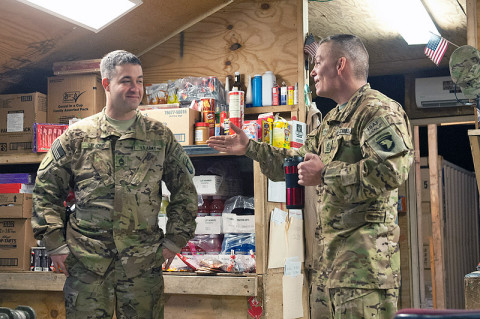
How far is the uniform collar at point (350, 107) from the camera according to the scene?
2.74 m

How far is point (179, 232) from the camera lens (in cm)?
321

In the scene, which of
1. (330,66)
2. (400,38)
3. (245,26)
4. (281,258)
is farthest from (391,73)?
(330,66)

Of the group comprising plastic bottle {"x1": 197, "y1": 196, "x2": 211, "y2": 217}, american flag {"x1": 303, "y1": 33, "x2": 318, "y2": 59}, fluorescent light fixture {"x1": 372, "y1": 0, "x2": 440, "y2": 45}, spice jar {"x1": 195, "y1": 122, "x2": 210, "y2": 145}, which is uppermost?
fluorescent light fixture {"x1": 372, "y1": 0, "x2": 440, "y2": 45}

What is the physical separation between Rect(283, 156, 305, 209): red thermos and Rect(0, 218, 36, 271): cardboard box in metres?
2.50

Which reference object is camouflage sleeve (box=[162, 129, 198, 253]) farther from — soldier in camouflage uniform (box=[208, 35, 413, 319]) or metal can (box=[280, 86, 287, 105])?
metal can (box=[280, 86, 287, 105])

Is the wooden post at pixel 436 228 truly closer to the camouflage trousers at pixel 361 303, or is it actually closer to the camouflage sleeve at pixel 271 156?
the camouflage sleeve at pixel 271 156

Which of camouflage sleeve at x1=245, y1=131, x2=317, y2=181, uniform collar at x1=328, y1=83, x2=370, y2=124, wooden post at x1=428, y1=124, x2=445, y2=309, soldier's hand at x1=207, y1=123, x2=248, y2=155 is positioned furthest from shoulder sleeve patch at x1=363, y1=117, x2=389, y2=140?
wooden post at x1=428, y1=124, x2=445, y2=309

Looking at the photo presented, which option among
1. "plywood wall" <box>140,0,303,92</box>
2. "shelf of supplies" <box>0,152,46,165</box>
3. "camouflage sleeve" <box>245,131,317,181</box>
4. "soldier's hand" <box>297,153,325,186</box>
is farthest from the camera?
"plywood wall" <box>140,0,303,92</box>

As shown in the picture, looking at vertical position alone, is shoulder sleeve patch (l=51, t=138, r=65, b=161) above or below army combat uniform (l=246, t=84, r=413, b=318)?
above

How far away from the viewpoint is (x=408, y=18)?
5668 millimetres

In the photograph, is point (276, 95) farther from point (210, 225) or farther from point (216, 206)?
point (210, 225)

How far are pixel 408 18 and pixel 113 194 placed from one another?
366 centimetres

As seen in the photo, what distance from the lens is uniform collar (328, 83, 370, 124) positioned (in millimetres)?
2736

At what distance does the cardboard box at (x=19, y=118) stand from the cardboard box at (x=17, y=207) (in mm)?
400
